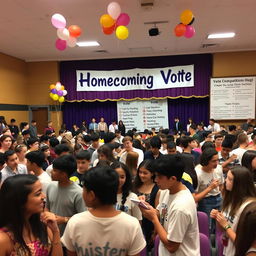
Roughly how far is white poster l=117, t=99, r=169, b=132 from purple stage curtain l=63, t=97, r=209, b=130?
0.38m

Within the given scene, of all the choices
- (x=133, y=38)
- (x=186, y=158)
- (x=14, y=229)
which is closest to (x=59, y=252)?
(x=14, y=229)

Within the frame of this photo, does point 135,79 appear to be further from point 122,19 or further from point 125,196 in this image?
point 125,196

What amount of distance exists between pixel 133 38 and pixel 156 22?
6.29 feet

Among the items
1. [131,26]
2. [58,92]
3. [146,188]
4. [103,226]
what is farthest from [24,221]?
[58,92]

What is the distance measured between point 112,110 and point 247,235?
1315cm

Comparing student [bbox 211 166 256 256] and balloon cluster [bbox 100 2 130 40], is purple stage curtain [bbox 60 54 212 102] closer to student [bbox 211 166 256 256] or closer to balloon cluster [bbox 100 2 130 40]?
balloon cluster [bbox 100 2 130 40]

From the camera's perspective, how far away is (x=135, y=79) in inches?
539

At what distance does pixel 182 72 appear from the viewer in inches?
523

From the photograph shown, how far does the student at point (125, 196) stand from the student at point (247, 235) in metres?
1.16

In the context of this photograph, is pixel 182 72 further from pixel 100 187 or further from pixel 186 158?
pixel 100 187

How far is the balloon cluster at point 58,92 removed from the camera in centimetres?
1299

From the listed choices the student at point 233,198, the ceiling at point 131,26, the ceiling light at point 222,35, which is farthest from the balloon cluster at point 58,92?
the student at point 233,198

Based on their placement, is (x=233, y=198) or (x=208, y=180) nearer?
(x=233, y=198)

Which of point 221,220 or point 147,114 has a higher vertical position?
point 147,114
